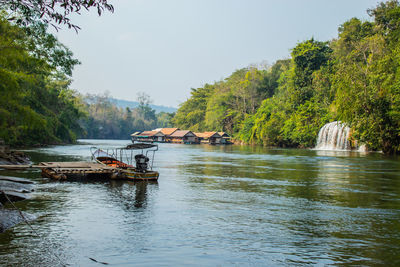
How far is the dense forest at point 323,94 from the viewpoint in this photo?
3925 centimetres

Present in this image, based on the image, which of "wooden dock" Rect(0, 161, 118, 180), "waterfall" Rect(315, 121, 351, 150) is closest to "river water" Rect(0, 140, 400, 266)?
"wooden dock" Rect(0, 161, 118, 180)

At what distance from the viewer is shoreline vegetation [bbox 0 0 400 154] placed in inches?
1070

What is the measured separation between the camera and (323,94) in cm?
5953

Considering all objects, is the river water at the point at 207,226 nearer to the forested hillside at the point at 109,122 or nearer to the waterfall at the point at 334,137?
the waterfall at the point at 334,137

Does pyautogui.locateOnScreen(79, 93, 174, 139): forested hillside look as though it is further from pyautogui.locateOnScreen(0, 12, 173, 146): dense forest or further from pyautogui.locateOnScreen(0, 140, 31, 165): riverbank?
pyautogui.locateOnScreen(0, 140, 31, 165): riverbank

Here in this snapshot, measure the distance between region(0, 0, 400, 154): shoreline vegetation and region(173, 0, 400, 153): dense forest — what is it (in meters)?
0.11

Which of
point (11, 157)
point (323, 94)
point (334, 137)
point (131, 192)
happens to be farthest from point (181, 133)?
point (131, 192)

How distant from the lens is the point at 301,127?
2372 inches

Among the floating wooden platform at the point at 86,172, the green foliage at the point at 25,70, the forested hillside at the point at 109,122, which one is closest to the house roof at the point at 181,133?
the forested hillside at the point at 109,122

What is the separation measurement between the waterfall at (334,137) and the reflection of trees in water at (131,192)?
35.4m

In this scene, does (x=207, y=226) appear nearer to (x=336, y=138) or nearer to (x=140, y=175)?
(x=140, y=175)

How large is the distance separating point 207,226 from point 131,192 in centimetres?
639

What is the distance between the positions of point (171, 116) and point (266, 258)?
130 metres

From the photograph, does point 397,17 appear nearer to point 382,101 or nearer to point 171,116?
Result: point 382,101
